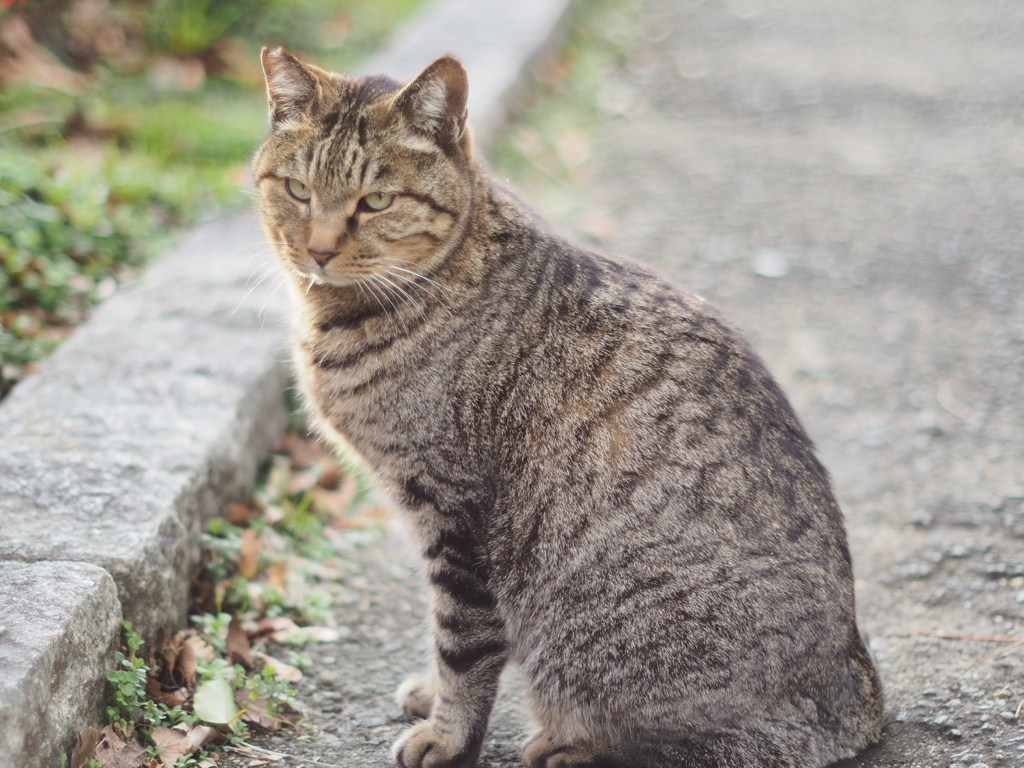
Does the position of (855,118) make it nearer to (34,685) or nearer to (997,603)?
(997,603)

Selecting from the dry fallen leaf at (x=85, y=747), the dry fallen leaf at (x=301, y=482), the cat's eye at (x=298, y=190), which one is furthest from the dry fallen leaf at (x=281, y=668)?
the cat's eye at (x=298, y=190)

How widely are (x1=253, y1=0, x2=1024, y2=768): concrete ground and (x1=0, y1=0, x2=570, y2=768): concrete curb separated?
0.58 m

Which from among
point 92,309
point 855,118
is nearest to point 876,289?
point 855,118

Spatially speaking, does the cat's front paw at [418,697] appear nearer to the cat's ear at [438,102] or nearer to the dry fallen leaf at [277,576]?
the dry fallen leaf at [277,576]

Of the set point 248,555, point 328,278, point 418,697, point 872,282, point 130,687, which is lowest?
point 130,687

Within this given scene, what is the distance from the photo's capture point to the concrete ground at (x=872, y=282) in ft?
9.64

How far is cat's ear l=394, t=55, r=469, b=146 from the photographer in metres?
2.55

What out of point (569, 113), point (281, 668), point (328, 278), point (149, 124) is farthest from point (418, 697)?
point (569, 113)

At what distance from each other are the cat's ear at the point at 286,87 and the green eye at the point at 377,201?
13.0 inches

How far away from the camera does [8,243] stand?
404 cm

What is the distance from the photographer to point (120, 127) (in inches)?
223

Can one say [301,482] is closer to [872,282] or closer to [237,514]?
[237,514]

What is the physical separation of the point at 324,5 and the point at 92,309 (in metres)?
4.37

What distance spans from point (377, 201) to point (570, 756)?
1578 mm
